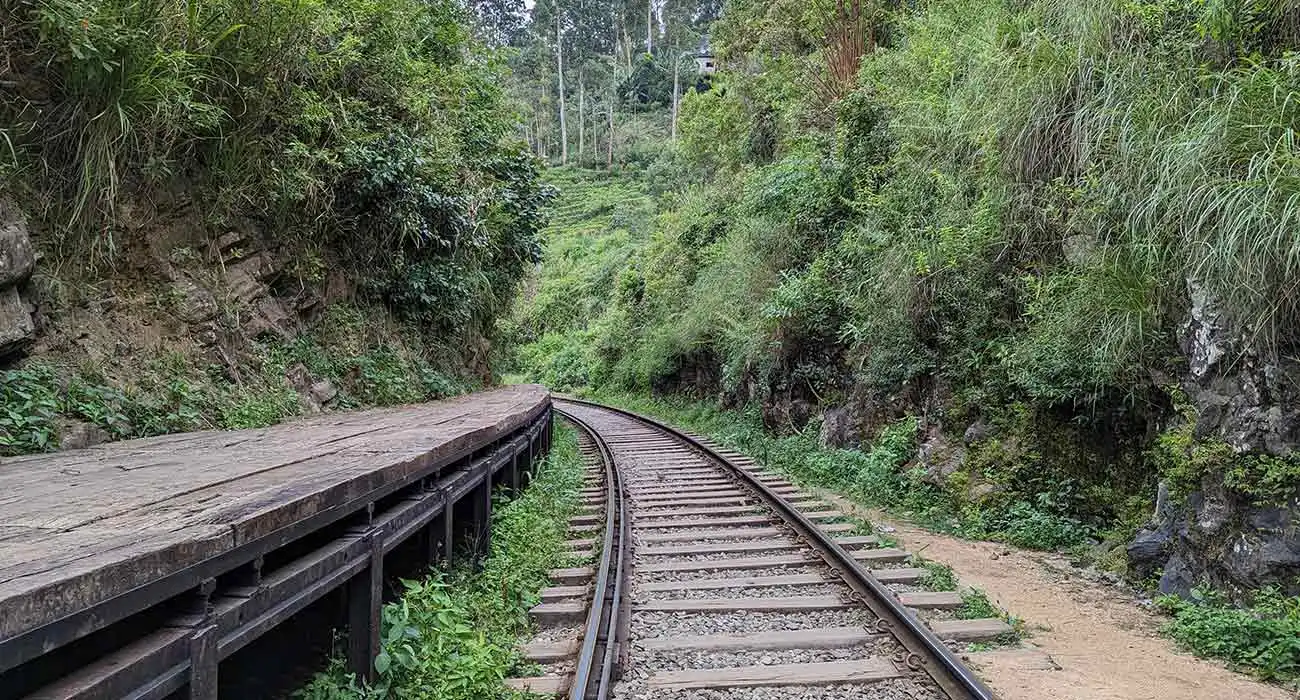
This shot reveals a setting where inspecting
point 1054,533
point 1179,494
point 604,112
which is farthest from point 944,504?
point 604,112

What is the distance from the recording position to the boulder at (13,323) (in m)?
4.41

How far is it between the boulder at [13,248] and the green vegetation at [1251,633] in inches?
298

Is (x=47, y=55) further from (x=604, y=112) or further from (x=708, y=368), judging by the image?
(x=604, y=112)

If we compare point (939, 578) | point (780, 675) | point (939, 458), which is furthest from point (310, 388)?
point (939, 458)

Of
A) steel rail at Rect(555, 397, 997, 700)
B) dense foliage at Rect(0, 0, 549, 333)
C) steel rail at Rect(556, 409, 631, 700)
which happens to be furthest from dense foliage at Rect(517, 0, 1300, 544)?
dense foliage at Rect(0, 0, 549, 333)

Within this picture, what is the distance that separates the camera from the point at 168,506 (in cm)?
249

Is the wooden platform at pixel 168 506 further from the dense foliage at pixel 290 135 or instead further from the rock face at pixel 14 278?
the dense foliage at pixel 290 135

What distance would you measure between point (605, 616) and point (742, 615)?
924mm

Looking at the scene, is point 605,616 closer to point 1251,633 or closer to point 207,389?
point 1251,633

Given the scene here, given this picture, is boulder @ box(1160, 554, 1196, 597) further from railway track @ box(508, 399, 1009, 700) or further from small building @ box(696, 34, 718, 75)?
small building @ box(696, 34, 718, 75)

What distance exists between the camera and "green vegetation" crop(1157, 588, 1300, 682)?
3945 millimetres

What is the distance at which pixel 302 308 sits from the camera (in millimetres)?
8180

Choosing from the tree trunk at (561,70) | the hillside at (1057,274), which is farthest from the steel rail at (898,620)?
the tree trunk at (561,70)

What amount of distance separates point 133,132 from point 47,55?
664 mm
